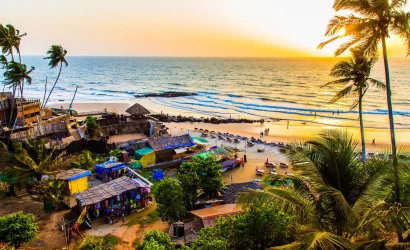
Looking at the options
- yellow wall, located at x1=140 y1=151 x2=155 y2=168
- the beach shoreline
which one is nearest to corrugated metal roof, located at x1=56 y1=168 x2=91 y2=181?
yellow wall, located at x1=140 y1=151 x2=155 y2=168

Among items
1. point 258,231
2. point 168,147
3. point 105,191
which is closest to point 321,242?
point 258,231

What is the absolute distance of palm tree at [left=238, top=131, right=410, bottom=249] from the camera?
302 inches

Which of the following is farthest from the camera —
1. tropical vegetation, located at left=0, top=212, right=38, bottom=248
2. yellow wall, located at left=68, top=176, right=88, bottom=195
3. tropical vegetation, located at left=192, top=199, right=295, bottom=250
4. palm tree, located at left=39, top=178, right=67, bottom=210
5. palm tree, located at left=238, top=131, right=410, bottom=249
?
yellow wall, located at left=68, top=176, right=88, bottom=195

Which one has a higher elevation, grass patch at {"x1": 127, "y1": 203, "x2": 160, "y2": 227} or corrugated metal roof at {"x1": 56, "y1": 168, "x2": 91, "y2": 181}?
corrugated metal roof at {"x1": 56, "y1": 168, "x2": 91, "y2": 181}

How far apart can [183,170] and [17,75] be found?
71.2 ft

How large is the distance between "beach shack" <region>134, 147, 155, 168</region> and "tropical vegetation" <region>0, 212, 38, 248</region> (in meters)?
13.1

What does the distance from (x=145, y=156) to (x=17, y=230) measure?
1383 cm

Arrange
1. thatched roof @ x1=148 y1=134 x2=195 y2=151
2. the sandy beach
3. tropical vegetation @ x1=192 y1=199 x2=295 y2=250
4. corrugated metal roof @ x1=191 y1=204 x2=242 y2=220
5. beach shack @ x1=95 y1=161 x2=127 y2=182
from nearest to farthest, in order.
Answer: tropical vegetation @ x1=192 y1=199 x2=295 y2=250, corrugated metal roof @ x1=191 y1=204 x2=242 y2=220, beach shack @ x1=95 y1=161 x2=127 y2=182, the sandy beach, thatched roof @ x1=148 y1=134 x2=195 y2=151

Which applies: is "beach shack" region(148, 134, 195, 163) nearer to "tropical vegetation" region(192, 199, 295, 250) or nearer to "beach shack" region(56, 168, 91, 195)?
"beach shack" region(56, 168, 91, 195)

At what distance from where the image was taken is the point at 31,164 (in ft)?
63.0

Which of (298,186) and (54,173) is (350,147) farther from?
(54,173)

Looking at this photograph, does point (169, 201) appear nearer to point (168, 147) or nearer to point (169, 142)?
point (168, 147)

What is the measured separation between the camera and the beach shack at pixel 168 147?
2792 centimetres

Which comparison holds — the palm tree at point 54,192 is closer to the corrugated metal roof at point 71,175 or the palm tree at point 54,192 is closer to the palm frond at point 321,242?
the corrugated metal roof at point 71,175
